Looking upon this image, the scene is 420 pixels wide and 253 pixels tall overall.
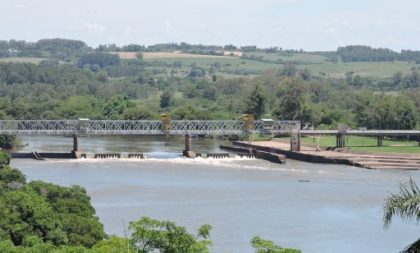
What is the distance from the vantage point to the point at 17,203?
42.0 meters

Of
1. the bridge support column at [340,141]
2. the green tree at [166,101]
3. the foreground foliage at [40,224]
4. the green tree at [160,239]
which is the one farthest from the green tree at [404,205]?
the green tree at [166,101]

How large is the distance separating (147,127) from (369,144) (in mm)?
25983

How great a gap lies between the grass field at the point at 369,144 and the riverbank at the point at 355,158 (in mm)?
3398

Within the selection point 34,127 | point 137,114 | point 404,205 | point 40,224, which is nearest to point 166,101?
point 137,114

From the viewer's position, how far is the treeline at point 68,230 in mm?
26200

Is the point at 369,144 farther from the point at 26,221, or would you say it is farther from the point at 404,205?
the point at 404,205

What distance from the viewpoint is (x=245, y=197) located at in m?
73.6

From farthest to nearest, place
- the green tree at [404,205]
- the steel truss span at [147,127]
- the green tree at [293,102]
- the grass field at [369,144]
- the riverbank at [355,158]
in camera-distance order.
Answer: the green tree at [293,102] < the steel truss span at [147,127] < the grass field at [369,144] < the riverbank at [355,158] < the green tree at [404,205]

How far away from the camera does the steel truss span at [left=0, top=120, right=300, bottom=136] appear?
4537 inches

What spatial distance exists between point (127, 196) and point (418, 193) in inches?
2155

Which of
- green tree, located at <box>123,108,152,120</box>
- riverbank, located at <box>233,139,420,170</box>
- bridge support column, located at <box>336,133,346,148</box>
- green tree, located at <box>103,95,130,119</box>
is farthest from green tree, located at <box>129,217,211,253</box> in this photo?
green tree, located at <box>103,95,130,119</box>

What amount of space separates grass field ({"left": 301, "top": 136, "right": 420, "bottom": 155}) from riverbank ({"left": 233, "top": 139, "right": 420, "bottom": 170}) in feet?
11.1

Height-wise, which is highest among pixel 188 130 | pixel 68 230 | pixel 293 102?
pixel 293 102

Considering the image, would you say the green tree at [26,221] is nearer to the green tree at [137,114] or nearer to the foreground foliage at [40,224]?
the foreground foliage at [40,224]
